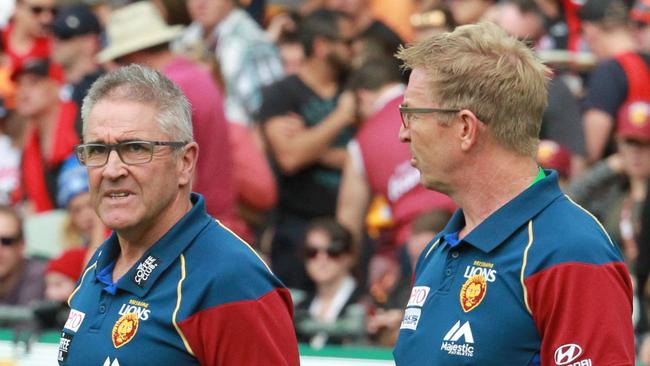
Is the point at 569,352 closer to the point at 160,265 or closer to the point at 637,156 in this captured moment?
the point at 160,265

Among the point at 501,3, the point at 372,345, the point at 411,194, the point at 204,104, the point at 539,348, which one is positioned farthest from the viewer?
the point at 501,3

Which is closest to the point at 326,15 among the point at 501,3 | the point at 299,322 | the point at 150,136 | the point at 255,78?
the point at 255,78

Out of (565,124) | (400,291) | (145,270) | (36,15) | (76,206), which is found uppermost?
(36,15)

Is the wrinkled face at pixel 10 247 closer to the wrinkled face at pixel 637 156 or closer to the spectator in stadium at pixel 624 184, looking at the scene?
the spectator in stadium at pixel 624 184

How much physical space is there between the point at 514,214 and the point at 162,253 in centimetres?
94

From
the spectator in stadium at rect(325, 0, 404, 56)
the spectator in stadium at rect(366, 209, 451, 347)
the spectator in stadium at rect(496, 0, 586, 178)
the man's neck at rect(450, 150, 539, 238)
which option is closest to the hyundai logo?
the man's neck at rect(450, 150, 539, 238)

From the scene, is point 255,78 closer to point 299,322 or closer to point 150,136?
point 299,322

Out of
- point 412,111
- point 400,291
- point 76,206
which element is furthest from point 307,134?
point 412,111

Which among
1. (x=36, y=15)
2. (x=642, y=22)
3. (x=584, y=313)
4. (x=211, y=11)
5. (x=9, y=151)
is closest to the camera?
(x=584, y=313)

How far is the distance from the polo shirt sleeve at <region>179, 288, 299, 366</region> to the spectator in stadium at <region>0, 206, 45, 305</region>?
16.4 feet

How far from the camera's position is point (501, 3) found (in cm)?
1048

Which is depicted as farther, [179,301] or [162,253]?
[162,253]

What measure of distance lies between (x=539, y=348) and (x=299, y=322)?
3.56 meters

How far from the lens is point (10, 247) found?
876cm
